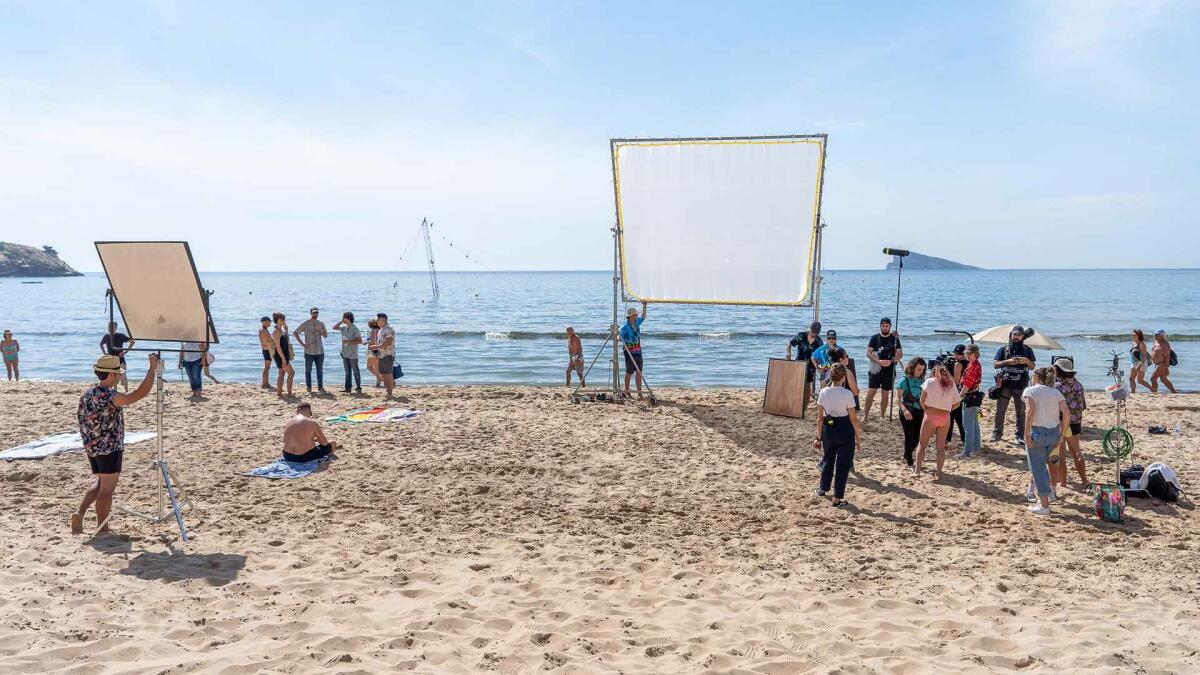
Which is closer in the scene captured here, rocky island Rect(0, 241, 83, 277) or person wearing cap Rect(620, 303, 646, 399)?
person wearing cap Rect(620, 303, 646, 399)

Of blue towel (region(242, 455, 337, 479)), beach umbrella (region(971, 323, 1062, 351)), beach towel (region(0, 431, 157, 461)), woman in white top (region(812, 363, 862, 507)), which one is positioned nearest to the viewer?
woman in white top (region(812, 363, 862, 507))

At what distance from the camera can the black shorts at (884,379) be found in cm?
1168

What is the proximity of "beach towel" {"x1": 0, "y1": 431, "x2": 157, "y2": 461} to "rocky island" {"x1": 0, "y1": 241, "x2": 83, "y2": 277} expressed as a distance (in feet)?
608

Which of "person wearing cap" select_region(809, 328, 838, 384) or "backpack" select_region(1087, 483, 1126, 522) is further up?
"person wearing cap" select_region(809, 328, 838, 384)

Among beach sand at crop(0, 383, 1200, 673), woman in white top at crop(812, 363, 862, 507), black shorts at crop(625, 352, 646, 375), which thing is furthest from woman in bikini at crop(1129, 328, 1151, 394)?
woman in white top at crop(812, 363, 862, 507)

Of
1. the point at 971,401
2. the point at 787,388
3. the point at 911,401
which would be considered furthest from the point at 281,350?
the point at 971,401

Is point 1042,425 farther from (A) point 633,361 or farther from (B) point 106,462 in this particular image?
(B) point 106,462

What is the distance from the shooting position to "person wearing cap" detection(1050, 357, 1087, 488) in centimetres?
788

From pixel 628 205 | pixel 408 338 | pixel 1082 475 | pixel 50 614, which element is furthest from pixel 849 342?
pixel 50 614

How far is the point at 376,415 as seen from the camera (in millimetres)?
12156

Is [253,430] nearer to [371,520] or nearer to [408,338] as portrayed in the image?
[371,520]

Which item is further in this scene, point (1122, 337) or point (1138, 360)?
point (1122, 337)

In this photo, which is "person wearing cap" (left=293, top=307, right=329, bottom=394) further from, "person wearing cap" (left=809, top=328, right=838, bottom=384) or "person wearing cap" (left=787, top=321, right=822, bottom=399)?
"person wearing cap" (left=809, top=328, right=838, bottom=384)

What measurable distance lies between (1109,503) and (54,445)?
1177 cm
